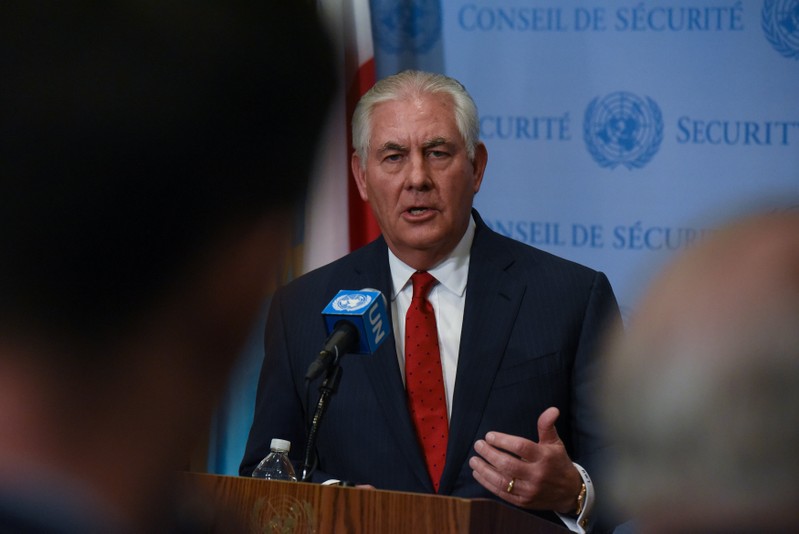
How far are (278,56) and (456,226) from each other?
2767 mm

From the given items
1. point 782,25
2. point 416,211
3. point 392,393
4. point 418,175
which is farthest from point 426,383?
point 782,25

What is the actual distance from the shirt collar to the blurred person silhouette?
Answer: 105 inches

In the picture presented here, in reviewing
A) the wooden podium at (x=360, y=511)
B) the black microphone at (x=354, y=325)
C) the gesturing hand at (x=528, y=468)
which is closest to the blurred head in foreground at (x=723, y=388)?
the wooden podium at (x=360, y=511)

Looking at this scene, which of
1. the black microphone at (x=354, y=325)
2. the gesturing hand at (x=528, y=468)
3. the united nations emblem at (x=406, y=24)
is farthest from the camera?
the united nations emblem at (x=406, y=24)

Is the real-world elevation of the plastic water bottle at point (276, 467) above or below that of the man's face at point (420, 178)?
below

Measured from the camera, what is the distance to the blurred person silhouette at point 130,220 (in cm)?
61

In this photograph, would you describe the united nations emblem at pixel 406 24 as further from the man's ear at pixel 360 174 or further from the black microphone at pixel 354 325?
the black microphone at pixel 354 325

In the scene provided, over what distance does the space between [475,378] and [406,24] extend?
1.74m

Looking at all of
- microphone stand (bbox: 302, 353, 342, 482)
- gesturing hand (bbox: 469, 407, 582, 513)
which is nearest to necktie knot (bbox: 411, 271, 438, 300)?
gesturing hand (bbox: 469, 407, 582, 513)

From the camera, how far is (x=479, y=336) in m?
3.18

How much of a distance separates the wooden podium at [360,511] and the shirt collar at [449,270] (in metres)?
1.42

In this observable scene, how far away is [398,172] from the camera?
3426mm

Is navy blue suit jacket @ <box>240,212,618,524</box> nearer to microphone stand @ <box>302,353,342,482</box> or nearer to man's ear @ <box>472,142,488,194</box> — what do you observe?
man's ear @ <box>472,142,488,194</box>

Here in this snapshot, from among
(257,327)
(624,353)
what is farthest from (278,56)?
(624,353)
